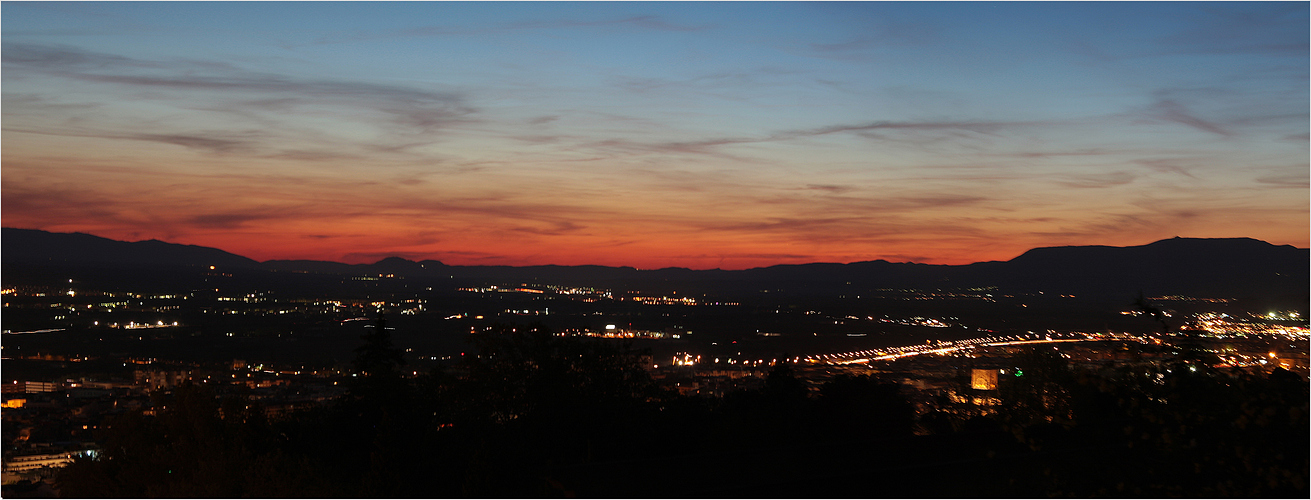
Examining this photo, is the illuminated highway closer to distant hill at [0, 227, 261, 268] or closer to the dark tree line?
the dark tree line

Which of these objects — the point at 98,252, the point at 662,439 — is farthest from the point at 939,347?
the point at 98,252

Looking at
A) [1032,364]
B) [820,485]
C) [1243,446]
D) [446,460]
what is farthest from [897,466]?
[1032,364]

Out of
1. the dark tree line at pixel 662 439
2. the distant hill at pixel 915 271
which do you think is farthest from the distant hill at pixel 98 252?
the dark tree line at pixel 662 439

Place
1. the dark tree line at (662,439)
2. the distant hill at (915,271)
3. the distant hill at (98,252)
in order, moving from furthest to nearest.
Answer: the distant hill at (98,252) < the distant hill at (915,271) < the dark tree line at (662,439)

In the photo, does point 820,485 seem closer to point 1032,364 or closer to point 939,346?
point 1032,364

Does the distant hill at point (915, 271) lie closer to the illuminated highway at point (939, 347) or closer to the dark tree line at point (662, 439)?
the illuminated highway at point (939, 347)
